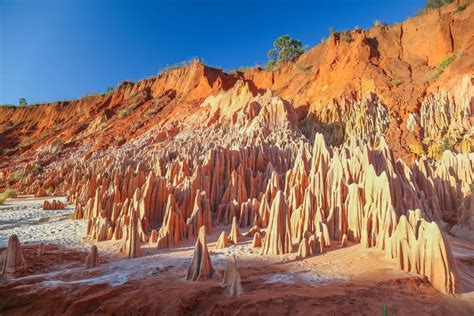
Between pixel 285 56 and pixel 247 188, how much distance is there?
24.4 m

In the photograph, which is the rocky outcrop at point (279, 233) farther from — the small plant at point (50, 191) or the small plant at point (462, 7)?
the small plant at point (462, 7)

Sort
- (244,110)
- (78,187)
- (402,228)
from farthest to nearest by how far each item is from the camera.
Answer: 1. (244,110)
2. (78,187)
3. (402,228)

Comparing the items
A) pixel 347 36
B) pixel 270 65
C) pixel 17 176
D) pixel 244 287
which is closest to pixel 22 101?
pixel 17 176

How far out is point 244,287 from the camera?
19.3ft

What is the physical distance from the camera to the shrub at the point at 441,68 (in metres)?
20.3

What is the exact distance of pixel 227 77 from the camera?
31.9m

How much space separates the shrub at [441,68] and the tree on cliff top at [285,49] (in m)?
14.6

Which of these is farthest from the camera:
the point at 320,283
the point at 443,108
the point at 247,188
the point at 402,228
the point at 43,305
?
the point at 443,108

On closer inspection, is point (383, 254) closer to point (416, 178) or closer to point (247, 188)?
point (416, 178)

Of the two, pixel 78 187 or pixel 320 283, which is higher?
pixel 78 187

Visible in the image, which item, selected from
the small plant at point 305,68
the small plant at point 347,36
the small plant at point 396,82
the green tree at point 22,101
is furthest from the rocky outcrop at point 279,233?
the green tree at point 22,101

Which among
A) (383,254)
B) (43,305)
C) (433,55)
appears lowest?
(43,305)

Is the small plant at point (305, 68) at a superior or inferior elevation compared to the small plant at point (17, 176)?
superior

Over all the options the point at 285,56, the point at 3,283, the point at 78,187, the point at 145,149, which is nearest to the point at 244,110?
the point at 145,149
